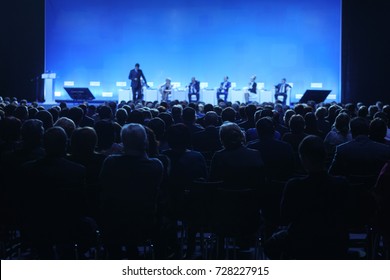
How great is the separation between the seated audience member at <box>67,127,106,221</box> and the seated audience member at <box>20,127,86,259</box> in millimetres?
338

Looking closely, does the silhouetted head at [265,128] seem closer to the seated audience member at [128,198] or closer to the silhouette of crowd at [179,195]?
the silhouette of crowd at [179,195]

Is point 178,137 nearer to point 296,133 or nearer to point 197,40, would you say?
point 296,133

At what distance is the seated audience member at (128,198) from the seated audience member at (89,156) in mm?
349

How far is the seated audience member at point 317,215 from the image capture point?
120 inches

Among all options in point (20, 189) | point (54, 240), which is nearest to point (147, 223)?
point (54, 240)

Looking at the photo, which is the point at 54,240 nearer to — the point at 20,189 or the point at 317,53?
the point at 20,189

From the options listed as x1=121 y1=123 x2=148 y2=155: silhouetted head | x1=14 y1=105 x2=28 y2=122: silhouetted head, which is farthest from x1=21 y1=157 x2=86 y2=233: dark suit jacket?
x1=14 y1=105 x2=28 y2=122: silhouetted head

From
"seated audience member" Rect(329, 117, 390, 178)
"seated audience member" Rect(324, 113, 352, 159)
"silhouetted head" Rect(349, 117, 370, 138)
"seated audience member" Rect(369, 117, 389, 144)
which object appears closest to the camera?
"seated audience member" Rect(329, 117, 390, 178)

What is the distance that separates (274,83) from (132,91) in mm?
5429

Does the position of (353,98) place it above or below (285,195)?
above

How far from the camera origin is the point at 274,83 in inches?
795

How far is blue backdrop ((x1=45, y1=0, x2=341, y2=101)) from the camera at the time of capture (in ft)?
65.8

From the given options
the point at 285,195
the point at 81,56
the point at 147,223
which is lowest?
the point at 147,223

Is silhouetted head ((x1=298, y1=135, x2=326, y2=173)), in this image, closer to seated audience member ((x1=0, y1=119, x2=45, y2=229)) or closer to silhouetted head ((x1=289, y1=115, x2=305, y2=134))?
seated audience member ((x1=0, y1=119, x2=45, y2=229))
